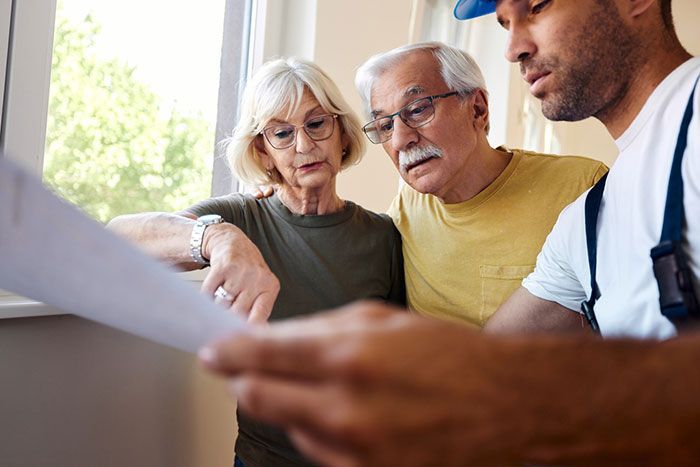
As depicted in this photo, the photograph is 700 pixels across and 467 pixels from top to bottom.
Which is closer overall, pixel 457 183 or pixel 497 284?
pixel 497 284

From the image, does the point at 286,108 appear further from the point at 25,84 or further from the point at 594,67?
the point at 594,67

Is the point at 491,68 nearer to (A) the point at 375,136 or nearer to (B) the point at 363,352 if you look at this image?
(A) the point at 375,136

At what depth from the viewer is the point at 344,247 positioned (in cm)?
158

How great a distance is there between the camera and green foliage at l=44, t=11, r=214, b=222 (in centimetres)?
152

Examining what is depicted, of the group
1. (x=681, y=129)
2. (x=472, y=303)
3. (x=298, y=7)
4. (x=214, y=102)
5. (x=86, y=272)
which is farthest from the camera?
(x=298, y=7)

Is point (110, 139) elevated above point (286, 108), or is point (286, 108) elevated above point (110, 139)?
point (286, 108)

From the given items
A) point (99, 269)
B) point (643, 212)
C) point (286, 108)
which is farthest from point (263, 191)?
point (99, 269)

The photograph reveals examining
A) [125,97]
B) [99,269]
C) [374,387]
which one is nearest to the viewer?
[374,387]

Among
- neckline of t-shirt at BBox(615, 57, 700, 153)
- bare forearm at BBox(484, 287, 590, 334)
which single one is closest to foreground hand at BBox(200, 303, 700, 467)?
neckline of t-shirt at BBox(615, 57, 700, 153)

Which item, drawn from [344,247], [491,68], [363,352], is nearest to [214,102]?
[344,247]

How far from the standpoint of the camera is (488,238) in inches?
60.4

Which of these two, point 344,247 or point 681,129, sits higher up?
point 681,129

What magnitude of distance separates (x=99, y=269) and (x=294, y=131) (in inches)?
44.4

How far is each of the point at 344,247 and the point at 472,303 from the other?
1.14ft
